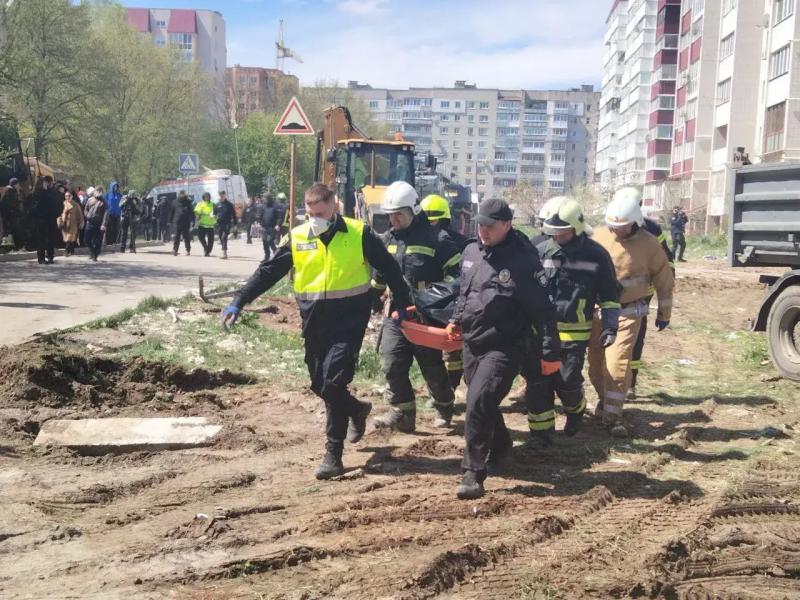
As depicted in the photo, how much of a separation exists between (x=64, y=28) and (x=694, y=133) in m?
40.5

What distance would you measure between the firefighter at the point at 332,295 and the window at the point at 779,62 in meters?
41.2

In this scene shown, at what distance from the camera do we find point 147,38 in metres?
56.0

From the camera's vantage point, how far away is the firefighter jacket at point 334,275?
236 inches

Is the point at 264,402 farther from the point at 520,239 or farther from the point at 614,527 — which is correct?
the point at 614,527

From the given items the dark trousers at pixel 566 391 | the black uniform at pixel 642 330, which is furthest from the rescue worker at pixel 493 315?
the black uniform at pixel 642 330

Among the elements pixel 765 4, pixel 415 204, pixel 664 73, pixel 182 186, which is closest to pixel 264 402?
pixel 415 204

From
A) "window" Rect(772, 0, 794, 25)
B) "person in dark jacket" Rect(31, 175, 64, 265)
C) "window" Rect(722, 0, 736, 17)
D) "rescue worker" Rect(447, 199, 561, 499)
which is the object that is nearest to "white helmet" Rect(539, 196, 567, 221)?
"rescue worker" Rect(447, 199, 561, 499)

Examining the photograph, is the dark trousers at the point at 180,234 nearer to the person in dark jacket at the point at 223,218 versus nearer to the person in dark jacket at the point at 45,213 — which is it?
the person in dark jacket at the point at 223,218

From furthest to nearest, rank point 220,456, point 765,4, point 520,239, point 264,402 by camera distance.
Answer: point 765,4 → point 264,402 → point 220,456 → point 520,239

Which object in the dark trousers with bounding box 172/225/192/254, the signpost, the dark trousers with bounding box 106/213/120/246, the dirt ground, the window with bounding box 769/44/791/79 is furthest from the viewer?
the window with bounding box 769/44/791/79

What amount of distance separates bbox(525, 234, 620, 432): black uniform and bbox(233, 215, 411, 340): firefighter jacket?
5.68 ft

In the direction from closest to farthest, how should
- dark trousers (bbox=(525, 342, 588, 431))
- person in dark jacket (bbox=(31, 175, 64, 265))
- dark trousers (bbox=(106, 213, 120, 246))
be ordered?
1. dark trousers (bbox=(525, 342, 588, 431))
2. person in dark jacket (bbox=(31, 175, 64, 265))
3. dark trousers (bbox=(106, 213, 120, 246))

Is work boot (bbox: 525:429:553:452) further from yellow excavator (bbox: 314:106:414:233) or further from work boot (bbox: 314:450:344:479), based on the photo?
yellow excavator (bbox: 314:106:414:233)

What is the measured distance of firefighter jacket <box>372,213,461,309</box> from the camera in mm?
7344
